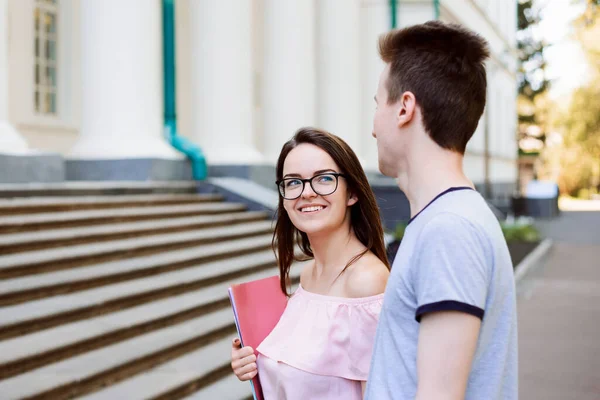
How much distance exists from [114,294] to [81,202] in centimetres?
236

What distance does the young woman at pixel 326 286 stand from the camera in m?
2.00

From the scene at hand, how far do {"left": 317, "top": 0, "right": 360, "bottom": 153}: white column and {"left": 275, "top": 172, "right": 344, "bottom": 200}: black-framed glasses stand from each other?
14.2 m

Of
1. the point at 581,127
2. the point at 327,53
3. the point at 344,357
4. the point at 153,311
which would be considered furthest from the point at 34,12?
the point at 581,127

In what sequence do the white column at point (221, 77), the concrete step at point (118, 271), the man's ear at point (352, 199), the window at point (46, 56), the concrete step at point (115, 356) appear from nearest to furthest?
the man's ear at point (352, 199) → the concrete step at point (115, 356) → the concrete step at point (118, 271) → the window at point (46, 56) → the white column at point (221, 77)

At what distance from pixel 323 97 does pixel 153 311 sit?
11.1m

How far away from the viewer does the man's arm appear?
1258mm

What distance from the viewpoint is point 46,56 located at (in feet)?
40.6

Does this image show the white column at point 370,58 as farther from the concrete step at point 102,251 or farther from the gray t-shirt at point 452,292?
the gray t-shirt at point 452,292

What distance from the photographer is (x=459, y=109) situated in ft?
4.65

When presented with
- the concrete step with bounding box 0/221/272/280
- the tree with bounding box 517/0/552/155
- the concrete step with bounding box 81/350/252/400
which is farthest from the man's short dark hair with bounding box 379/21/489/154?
the tree with bounding box 517/0/552/155

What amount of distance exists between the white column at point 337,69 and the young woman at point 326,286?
1409cm

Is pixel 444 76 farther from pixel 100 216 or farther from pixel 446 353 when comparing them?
pixel 100 216

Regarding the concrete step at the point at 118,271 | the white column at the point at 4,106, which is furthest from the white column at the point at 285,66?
the white column at the point at 4,106

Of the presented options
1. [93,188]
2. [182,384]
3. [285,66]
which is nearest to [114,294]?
[182,384]
